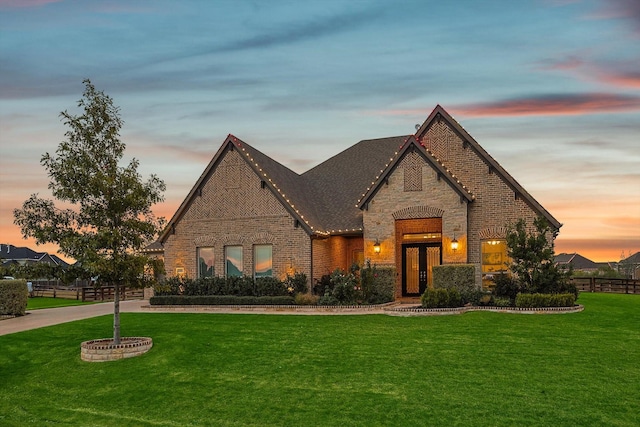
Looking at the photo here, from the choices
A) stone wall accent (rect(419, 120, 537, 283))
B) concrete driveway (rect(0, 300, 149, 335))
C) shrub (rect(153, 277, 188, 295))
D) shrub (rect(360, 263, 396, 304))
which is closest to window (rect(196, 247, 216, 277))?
shrub (rect(153, 277, 188, 295))

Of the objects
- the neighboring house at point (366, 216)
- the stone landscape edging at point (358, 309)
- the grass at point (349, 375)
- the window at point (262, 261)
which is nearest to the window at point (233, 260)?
the neighboring house at point (366, 216)

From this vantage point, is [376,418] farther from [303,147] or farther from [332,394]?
[303,147]

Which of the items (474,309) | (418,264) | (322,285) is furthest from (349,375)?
(418,264)

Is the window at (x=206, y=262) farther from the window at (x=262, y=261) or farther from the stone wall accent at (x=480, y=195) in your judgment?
the stone wall accent at (x=480, y=195)

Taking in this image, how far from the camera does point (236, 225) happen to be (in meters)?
28.0

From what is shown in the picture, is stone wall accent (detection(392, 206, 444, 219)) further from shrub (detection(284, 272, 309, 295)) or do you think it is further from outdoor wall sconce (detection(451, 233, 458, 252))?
shrub (detection(284, 272, 309, 295))

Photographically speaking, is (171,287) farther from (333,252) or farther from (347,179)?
(347,179)

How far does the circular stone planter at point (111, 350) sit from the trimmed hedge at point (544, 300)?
528 inches

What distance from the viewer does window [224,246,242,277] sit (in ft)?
91.5

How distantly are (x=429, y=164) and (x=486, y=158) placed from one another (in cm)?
265

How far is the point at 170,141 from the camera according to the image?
30.9 m

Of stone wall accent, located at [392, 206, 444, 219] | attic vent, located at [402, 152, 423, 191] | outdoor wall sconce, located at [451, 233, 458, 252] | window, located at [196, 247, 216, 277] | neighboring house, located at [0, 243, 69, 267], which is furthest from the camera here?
neighboring house, located at [0, 243, 69, 267]

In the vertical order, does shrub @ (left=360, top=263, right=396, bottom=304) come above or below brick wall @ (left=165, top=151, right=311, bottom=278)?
below

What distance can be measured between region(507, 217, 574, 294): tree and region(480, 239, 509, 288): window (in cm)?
245
